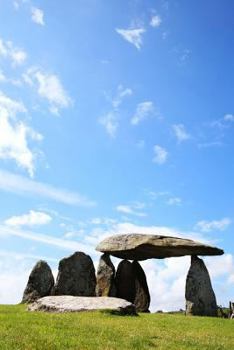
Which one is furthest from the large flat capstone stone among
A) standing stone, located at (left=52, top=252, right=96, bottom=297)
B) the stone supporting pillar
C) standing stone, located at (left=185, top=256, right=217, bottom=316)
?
standing stone, located at (left=52, top=252, right=96, bottom=297)

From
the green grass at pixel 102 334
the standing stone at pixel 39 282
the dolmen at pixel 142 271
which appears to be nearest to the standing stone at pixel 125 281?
the dolmen at pixel 142 271

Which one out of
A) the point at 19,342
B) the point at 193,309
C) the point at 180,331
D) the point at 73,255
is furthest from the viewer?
the point at 73,255

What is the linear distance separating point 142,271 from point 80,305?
535 inches

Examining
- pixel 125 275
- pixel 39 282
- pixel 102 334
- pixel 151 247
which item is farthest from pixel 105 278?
pixel 102 334

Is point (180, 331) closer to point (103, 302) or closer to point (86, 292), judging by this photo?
point (103, 302)

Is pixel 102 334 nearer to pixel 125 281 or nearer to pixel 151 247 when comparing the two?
pixel 151 247

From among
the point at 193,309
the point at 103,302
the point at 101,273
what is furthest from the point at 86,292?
the point at 103,302

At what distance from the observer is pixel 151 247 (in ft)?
131

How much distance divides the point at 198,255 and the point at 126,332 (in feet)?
68.6

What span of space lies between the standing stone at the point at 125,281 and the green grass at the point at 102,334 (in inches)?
587

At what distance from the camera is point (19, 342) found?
16516 mm

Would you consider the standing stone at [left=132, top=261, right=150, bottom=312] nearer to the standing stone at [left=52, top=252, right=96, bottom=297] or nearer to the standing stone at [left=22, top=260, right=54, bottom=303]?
the standing stone at [left=52, top=252, right=96, bottom=297]

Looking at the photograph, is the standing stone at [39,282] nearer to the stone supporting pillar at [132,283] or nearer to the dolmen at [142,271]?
the dolmen at [142,271]

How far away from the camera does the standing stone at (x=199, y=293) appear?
39.4 m
